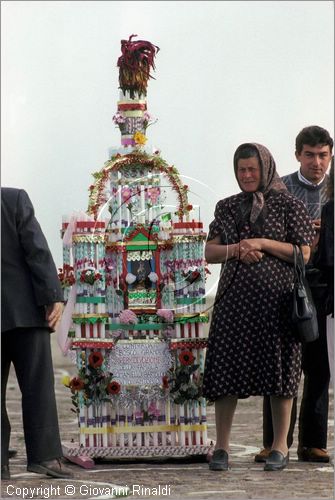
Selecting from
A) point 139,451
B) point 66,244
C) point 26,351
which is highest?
point 66,244

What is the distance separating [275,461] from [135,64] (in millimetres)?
3155

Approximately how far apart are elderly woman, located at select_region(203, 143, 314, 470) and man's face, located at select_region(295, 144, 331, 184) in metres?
0.76

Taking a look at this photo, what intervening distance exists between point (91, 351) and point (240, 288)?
1403 millimetres

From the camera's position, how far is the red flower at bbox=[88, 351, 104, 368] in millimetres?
11289

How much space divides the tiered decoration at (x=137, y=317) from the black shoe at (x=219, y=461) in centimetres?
71

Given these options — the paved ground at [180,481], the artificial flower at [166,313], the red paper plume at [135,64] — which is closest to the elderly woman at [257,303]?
the paved ground at [180,481]

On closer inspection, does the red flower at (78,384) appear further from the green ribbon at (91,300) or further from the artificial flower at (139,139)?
the artificial flower at (139,139)

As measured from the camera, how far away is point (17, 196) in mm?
10031

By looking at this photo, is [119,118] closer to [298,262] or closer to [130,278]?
[130,278]

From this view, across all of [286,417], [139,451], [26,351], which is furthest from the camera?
[139,451]

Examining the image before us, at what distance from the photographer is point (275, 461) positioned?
10.5 meters

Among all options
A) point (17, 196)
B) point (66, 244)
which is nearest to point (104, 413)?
point (66, 244)

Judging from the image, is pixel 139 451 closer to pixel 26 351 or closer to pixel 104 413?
pixel 104 413

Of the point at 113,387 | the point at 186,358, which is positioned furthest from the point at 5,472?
the point at 186,358
